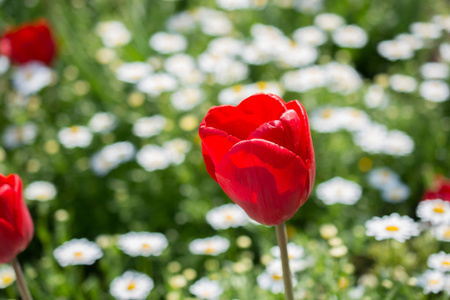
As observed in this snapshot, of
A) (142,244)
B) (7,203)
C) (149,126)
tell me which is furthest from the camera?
(149,126)

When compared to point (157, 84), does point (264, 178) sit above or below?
above

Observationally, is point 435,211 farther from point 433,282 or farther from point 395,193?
point 395,193

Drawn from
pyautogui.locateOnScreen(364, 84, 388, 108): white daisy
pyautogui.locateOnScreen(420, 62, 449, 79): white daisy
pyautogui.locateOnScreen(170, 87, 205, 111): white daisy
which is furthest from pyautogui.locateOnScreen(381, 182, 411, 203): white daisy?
pyautogui.locateOnScreen(170, 87, 205, 111): white daisy

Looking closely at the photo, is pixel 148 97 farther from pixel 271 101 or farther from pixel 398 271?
pixel 271 101

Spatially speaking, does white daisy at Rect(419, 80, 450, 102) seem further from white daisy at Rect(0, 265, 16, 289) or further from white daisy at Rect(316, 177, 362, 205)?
white daisy at Rect(0, 265, 16, 289)

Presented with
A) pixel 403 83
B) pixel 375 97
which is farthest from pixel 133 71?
pixel 403 83

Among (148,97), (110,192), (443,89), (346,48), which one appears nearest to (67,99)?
(148,97)
